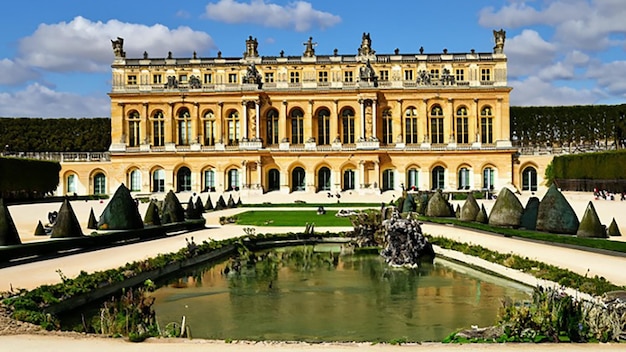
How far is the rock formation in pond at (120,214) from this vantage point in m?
21.7

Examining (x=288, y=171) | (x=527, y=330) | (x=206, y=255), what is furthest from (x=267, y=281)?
(x=288, y=171)

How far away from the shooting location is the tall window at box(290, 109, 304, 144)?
58031mm

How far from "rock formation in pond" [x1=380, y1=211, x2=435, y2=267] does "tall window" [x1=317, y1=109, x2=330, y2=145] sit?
3956cm

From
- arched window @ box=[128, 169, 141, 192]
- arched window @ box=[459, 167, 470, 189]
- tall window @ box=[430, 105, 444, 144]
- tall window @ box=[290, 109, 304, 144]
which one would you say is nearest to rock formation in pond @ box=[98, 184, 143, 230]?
arched window @ box=[128, 169, 141, 192]

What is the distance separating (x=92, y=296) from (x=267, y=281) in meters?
4.41

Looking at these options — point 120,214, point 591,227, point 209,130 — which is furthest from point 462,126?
point 120,214

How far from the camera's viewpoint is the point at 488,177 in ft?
184

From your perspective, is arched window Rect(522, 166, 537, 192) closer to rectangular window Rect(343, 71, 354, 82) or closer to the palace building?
the palace building

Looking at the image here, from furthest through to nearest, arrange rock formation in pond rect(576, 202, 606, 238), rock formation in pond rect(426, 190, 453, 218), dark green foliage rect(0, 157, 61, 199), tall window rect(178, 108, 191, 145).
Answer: tall window rect(178, 108, 191, 145) → dark green foliage rect(0, 157, 61, 199) → rock formation in pond rect(426, 190, 453, 218) → rock formation in pond rect(576, 202, 606, 238)

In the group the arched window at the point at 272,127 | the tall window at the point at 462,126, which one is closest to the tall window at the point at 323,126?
the arched window at the point at 272,127

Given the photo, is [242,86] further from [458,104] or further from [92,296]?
[92,296]

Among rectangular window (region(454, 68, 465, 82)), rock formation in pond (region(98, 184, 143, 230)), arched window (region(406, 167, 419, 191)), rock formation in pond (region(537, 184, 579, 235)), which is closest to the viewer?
rock formation in pond (region(537, 184, 579, 235))

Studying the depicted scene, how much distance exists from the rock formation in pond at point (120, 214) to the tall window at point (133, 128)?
Result: 3812cm

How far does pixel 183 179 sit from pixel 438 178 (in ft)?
76.3
